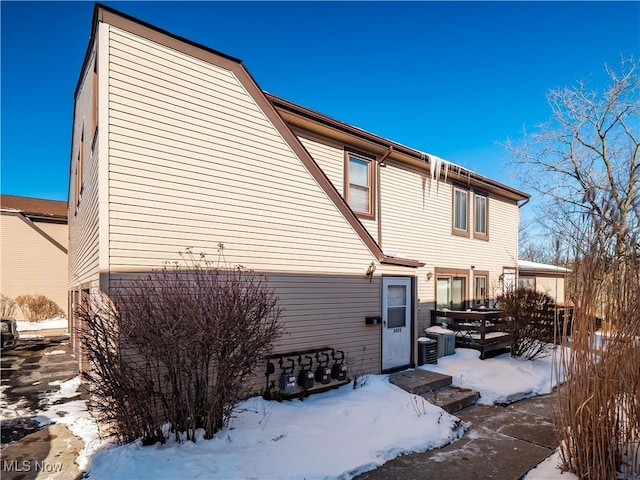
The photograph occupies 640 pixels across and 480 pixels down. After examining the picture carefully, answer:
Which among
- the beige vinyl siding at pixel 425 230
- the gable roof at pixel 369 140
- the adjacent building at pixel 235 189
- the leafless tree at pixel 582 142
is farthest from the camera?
the leafless tree at pixel 582 142

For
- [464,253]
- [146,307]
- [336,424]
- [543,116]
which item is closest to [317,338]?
[336,424]

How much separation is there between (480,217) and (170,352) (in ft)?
39.6

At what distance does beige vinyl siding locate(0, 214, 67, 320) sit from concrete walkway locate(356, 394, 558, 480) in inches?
697

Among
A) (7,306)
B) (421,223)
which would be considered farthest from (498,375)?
(7,306)

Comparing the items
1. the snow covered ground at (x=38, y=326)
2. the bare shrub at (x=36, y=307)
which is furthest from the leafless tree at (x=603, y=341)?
the bare shrub at (x=36, y=307)

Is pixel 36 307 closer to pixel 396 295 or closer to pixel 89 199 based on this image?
pixel 89 199

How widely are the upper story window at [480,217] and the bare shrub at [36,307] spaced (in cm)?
A: 1825

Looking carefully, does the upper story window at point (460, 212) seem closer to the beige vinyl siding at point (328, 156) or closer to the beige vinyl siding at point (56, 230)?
the beige vinyl siding at point (328, 156)

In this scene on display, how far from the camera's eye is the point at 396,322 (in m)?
7.79

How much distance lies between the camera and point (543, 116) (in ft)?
62.5

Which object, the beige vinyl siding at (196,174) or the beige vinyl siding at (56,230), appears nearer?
the beige vinyl siding at (196,174)

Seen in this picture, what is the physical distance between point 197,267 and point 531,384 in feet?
23.3

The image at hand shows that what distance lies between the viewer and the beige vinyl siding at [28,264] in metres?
15.5

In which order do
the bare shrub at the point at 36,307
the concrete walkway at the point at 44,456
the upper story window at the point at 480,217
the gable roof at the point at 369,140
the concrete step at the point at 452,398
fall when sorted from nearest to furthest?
the concrete walkway at the point at 44,456 → the concrete step at the point at 452,398 → the gable roof at the point at 369,140 → the upper story window at the point at 480,217 → the bare shrub at the point at 36,307
